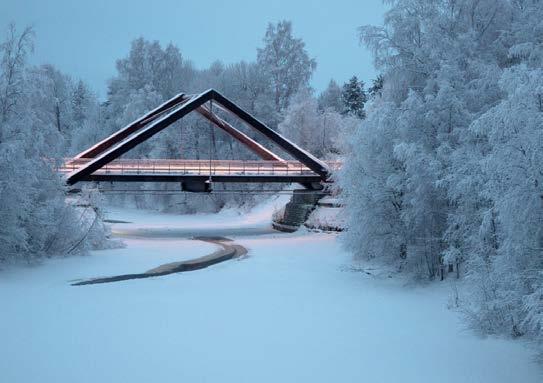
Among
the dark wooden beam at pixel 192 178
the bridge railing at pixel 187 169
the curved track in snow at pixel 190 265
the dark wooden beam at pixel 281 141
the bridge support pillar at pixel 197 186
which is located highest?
the dark wooden beam at pixel 281 141

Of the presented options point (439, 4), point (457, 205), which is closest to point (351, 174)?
point (457, 205)

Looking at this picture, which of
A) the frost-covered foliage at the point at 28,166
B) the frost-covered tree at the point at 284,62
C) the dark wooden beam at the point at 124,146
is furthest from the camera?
the frost-covered tree at the point at 284,62

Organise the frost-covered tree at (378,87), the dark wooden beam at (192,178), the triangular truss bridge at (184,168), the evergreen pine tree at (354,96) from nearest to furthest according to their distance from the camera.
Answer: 1. the frost-covered tree at (378,87)
2. the triangular truss bridge at (184,168)
3. the dark wooden beam at (192,178)
4. the evergreen pine tree at (354,96)

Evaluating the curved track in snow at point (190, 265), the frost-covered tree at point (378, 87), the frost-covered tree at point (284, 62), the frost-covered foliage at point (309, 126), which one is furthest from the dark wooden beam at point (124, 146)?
the frost-covered tree at point (284, 62)

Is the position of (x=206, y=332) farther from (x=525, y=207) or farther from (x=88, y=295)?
(x=525, y=207)

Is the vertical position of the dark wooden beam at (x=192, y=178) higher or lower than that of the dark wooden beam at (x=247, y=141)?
lower

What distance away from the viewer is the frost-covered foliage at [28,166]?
65.0 ft

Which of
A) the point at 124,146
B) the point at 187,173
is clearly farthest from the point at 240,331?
the point at 187,173

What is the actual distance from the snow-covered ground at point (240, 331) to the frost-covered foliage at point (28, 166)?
1291mm

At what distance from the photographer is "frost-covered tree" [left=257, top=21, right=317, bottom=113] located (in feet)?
212

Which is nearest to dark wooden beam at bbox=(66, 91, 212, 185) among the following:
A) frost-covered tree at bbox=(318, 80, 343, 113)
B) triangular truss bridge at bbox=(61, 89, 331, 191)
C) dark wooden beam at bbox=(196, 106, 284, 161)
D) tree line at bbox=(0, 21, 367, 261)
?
triangular truss bridge at bbox=(61, 89, 331, 191)

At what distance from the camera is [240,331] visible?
507 inches

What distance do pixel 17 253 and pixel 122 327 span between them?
1014 cm

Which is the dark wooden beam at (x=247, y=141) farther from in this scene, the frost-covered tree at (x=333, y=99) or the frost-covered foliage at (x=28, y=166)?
the frost-covered tree at (x=333, y=99)
